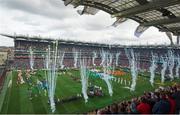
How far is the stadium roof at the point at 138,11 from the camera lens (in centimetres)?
2195

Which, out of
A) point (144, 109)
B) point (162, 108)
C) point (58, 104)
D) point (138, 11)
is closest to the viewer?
point (162, 108)

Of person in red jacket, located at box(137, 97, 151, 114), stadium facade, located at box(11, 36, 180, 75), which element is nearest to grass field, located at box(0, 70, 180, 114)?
person in red jacket, located at box(137, 97, 151, 114)

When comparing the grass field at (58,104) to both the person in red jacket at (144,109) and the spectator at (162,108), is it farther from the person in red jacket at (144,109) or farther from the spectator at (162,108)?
the spectator at (162,108)

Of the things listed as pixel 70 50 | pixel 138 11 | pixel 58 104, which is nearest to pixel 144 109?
pixel 138 11

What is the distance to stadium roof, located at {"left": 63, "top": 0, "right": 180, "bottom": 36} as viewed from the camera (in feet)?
72.0

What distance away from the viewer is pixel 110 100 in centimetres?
4081

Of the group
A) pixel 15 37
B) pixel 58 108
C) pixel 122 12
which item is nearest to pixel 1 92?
pixel 58 108

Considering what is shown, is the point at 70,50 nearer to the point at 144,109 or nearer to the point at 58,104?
the point at 58,104

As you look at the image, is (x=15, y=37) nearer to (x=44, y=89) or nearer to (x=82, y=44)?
(x=82, y=44)

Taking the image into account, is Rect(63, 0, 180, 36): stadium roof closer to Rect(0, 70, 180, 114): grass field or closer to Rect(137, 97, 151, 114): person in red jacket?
Rect(137, 97, 151, 114): person in red jacket

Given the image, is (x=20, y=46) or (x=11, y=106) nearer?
(x=11, y=106)

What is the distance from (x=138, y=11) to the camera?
818 inches

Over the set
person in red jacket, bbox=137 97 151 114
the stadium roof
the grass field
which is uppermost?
the stadium roof

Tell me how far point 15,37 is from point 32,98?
264 feet
